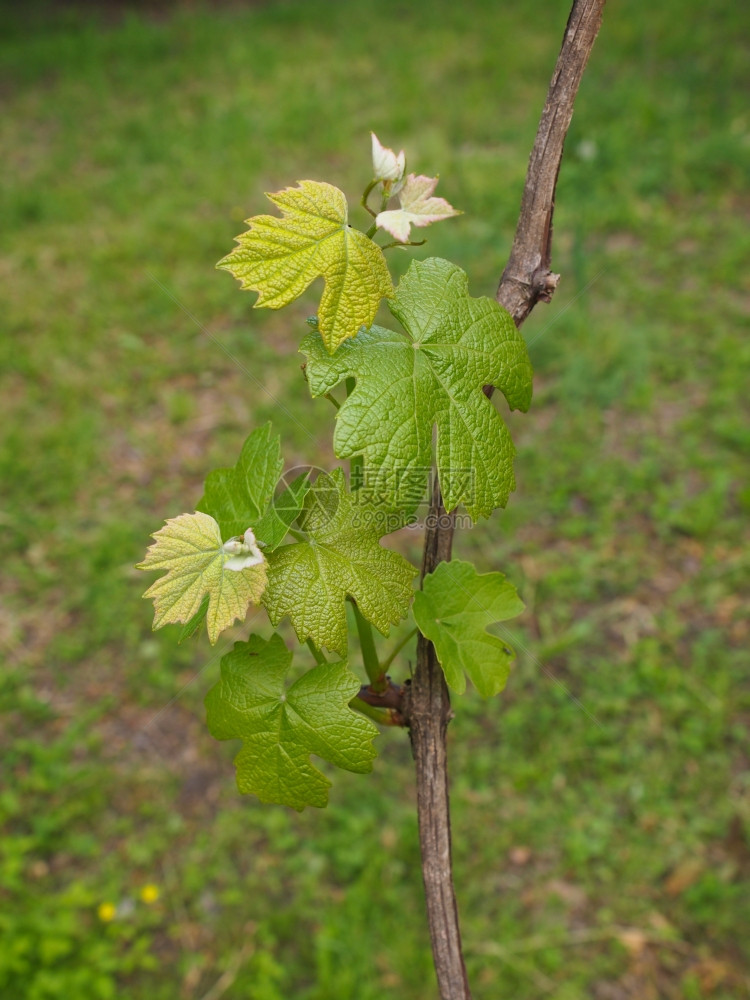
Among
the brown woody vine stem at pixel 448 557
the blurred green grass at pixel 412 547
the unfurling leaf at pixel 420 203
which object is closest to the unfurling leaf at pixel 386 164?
the unfurling leaf at pixel 420 203

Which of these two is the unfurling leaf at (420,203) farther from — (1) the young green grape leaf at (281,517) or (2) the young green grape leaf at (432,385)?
(1) the young green grape leaf at (281,517)

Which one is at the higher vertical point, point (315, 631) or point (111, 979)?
point (315, 631)

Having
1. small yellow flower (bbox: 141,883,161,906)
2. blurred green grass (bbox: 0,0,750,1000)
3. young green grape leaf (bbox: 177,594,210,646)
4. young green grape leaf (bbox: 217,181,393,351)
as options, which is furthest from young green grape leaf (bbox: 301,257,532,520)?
small yellow flower (bbox: 141,883,161,906)

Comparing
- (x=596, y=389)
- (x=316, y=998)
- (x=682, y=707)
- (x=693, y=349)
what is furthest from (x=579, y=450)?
(x=316, y=998)

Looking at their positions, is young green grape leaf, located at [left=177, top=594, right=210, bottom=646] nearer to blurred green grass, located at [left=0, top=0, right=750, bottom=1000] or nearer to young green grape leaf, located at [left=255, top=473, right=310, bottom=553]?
young green grape leaf, located at [left=255, top=473, right=310, bottom=553]

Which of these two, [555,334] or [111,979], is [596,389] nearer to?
[555,334]

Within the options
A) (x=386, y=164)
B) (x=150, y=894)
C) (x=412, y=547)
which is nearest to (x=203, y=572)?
(x=386, y=164)

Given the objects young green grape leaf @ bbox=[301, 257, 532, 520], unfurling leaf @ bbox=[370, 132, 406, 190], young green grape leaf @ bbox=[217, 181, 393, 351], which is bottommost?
young green grape leaf @ bbox=[301, 257, 532, 520]

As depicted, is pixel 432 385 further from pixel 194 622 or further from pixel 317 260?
pixel 194 622
